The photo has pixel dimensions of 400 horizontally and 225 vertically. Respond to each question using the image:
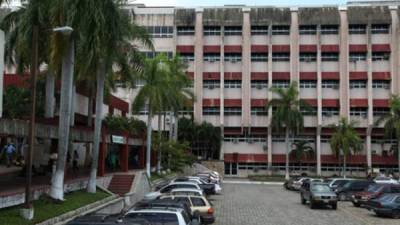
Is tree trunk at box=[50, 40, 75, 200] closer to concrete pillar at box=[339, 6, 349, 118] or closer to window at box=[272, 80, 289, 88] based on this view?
window at box=[272, 80, 289, 88]

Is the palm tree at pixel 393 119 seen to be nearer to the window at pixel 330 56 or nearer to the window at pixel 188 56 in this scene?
the window at pixel 330 56

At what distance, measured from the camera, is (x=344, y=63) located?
8819 cm

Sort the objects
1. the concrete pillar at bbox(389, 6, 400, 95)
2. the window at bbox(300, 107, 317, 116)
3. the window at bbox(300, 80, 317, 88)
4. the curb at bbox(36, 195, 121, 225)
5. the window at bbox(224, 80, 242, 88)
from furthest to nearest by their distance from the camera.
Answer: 1. the window at bbox(224, 80, 242, 88)
2. the window at bbox(300, 80, 317, 88)
3. the concrete pillar at bbox(389, 6, 400, 95)
4. the window at bbox(300, 107, 317, 116)
5. the curb at bbox(36, 195, 121, 225)

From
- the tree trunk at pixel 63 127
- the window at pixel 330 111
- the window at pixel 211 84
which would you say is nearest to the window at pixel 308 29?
the window at pixel 330 111

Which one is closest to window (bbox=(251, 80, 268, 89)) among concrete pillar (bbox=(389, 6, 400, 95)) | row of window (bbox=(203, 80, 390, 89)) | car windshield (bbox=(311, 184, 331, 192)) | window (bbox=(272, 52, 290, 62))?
row of window (bbox=(203, 80, 390, 89))

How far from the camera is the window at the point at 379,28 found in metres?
87.9

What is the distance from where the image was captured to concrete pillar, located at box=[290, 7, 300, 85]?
88812mm

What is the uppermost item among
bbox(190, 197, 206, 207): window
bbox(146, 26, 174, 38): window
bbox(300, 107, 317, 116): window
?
bbox(146, 26, 174, 38): window

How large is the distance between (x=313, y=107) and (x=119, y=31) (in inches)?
2449

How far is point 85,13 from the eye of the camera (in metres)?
27.0

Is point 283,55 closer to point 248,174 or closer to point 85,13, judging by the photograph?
point 248,174

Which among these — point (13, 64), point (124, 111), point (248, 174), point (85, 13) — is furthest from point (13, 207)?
point (248, 174)

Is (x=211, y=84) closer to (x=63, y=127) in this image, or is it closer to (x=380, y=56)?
(x=380, y=56)

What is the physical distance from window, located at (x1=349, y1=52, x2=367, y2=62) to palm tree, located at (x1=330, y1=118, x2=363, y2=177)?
10.5m
